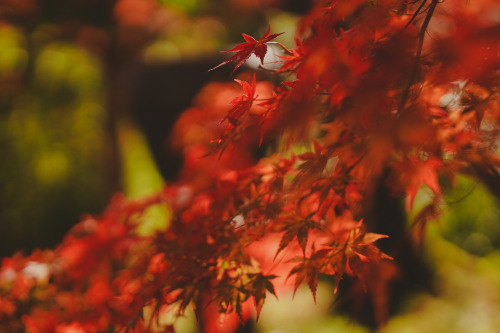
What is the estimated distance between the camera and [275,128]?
2.39 feet

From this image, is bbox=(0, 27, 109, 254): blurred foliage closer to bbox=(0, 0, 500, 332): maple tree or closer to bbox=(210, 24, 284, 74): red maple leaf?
bbox=(0, 0, 500, 332): maple tree

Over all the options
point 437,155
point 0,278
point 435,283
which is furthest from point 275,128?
point 435,283

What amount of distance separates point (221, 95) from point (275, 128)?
1379mm

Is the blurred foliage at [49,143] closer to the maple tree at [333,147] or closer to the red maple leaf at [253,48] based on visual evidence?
the maple tree at [333,147]

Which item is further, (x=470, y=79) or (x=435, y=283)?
(x=435, y=283)

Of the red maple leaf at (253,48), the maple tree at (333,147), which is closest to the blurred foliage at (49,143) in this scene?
the maple tree at (333,147)

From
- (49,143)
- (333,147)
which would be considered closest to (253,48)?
(333,147)

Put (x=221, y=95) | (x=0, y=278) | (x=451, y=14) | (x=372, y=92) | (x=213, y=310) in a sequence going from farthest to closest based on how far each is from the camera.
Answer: (x=221, y=95) → (x=213, y=310) → (x=0, y=278) → (x=451, y=14) → (x=372, y=92)

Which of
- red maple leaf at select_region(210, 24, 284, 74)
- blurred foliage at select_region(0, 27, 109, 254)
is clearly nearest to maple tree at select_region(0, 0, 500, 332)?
red maple leaf at select_region(210, 24, 284, 74)

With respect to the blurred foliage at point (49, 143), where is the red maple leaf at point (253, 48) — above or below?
above

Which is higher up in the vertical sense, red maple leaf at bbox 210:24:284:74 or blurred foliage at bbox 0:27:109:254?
red maple leaf at bbox 210:24:284:74

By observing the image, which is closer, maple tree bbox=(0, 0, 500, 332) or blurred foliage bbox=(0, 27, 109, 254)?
maple tree bbox=(0, 0, 500, 332)

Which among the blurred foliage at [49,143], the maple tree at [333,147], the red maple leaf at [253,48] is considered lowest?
the blurred foliage at [49,143]

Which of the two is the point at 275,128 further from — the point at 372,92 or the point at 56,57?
the point at 56,57
